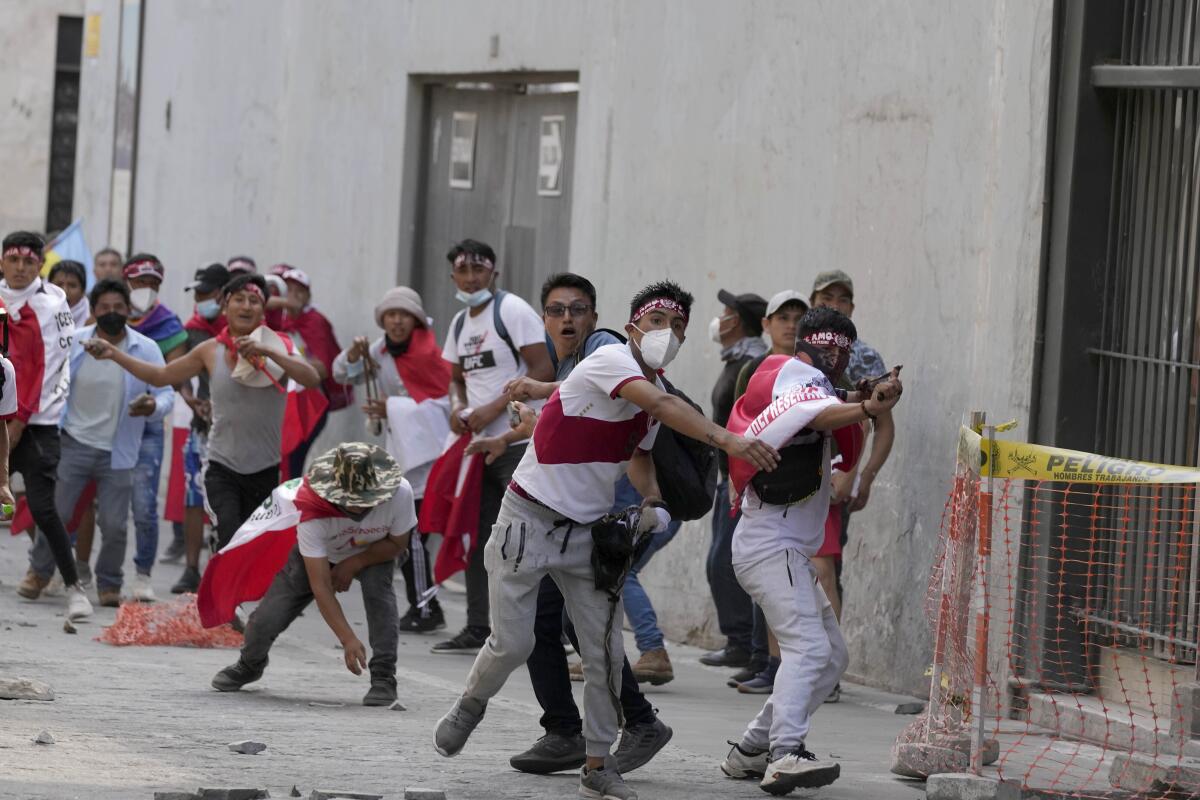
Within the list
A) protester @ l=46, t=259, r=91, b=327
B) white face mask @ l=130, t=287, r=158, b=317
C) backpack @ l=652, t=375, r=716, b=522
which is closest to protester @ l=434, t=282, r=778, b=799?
backpack @ l=652, t=375, r=716, b=522

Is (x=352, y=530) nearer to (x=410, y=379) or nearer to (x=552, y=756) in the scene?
(x=552, y=756)

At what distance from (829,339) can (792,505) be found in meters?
0.64

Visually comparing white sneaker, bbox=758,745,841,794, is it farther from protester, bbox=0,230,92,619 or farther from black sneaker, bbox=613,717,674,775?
protester, bbox=0,230,92,619

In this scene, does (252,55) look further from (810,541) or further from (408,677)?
(810,541)

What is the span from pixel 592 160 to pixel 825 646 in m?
6.04

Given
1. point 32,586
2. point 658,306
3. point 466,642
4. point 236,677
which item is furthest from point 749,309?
point 32,586

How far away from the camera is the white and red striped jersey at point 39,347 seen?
11648 millimetres

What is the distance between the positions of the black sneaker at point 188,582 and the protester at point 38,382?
4.04 feet

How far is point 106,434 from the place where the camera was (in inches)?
488

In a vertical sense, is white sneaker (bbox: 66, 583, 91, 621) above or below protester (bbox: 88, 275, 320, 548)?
below

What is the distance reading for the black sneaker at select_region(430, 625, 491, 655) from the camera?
1125 cm

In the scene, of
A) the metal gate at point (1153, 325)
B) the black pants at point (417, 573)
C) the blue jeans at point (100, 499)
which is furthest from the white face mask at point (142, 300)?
the metal gate at point (1153, 325)

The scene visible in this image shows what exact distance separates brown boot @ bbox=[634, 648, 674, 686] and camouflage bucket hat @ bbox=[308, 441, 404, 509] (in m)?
1.66

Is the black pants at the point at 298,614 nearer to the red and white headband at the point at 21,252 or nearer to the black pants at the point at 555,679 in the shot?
the black pants at the point at 555,679
